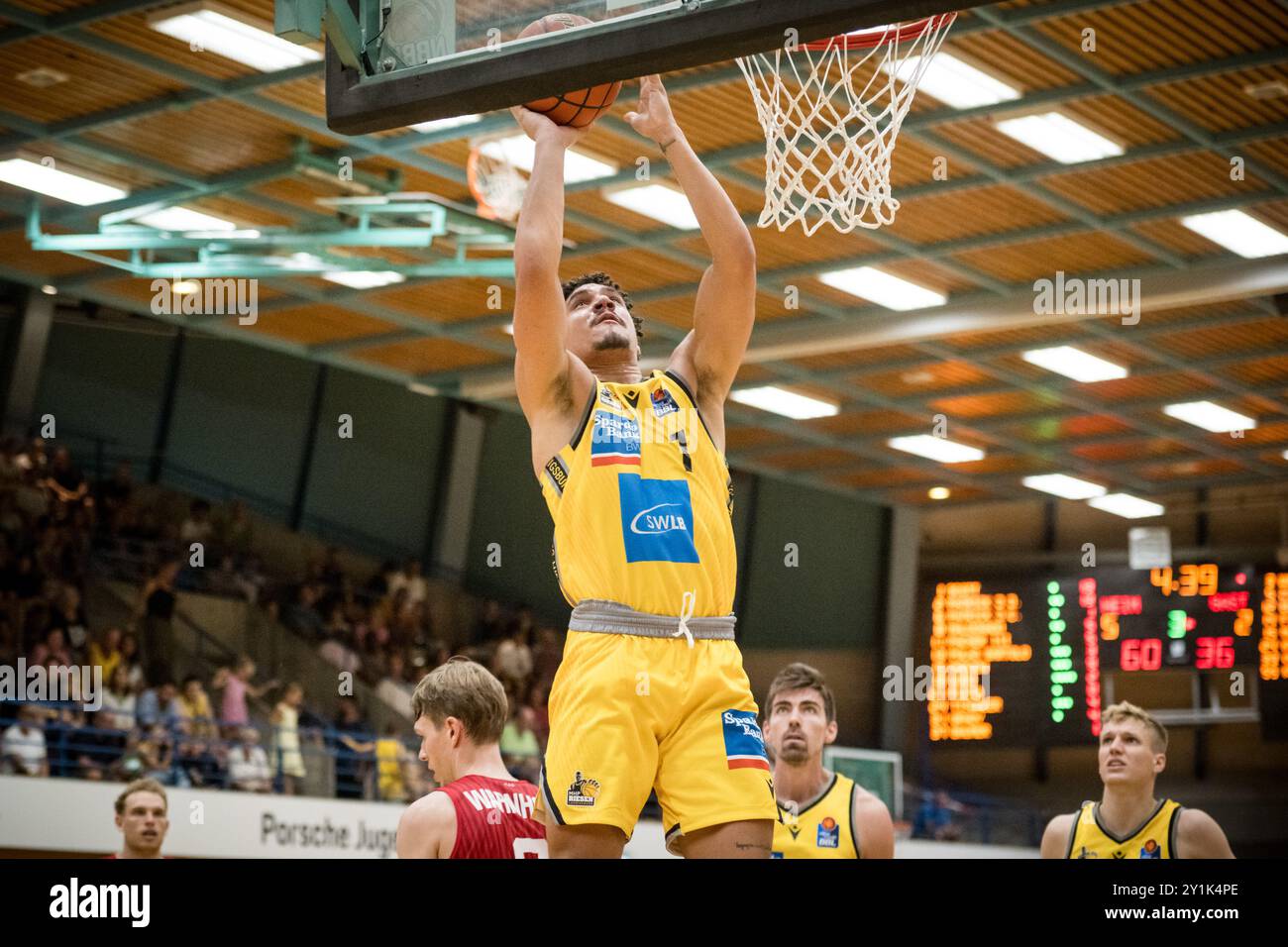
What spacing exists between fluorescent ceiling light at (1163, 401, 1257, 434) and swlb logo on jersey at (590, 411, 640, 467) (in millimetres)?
17218

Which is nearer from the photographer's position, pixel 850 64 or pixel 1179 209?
pixel 850 64

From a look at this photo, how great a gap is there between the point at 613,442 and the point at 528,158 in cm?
1005

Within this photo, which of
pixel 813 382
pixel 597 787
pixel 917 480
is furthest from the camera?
pixel 917 480

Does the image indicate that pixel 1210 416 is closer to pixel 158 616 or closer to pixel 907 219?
pixel 907 219

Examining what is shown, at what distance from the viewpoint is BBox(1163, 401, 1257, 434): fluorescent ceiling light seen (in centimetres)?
2027

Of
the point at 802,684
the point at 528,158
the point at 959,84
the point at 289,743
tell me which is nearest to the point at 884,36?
the point at 802,684

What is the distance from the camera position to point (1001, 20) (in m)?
11.3

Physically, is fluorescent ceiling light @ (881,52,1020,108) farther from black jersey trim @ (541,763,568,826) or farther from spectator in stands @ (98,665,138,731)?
black jersey trim @ (541,763,568,826)

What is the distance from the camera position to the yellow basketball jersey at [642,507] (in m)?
4.12

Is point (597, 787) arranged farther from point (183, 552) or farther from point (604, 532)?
point (183, 552)

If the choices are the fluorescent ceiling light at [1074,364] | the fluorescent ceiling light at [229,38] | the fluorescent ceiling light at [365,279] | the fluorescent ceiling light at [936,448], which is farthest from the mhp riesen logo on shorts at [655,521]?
the fluorescent ceiling light at [936,448]

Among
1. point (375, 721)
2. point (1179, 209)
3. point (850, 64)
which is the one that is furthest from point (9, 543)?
point (1179, 209)

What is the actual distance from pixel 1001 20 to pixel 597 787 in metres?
8.74

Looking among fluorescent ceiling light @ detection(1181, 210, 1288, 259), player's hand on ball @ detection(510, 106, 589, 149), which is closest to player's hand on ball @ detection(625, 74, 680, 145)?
player's hand on ball @ detection(510, 106, 589, 149)
